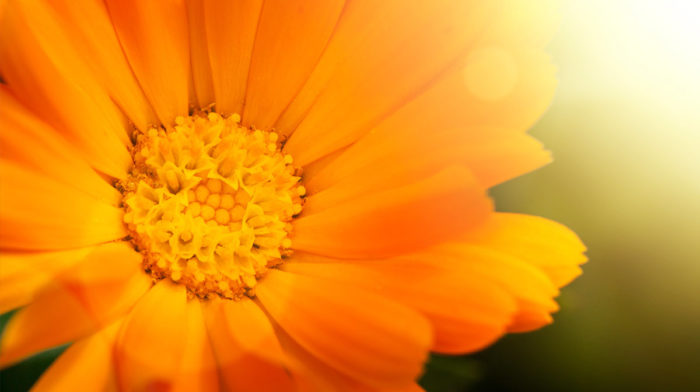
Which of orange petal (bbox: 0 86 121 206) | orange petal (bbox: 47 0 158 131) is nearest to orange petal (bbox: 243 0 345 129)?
orange petal (bbox: 47 0 158 131)

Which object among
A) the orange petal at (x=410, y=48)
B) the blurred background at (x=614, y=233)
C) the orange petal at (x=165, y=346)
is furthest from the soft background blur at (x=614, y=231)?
the orange petal at (x=165, y=346)

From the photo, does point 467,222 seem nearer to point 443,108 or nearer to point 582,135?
point 443,108

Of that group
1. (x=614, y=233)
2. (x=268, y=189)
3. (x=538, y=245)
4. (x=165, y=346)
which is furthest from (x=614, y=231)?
(x=165, y=346)

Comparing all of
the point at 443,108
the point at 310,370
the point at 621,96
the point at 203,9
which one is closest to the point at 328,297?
the point at 310,370

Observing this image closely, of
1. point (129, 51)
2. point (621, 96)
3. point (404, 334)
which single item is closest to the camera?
point (404, 334)

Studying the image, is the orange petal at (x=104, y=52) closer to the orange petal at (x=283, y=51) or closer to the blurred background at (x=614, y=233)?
the orange petal at (x=283, y=51)

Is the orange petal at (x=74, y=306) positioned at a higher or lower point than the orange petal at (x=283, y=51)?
lower
